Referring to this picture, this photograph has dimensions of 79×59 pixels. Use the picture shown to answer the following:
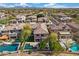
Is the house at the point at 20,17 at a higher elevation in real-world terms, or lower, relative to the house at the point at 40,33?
higher

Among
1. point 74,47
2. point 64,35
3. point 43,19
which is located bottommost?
point 74,47

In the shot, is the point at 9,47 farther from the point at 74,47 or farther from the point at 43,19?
the point at 74,47

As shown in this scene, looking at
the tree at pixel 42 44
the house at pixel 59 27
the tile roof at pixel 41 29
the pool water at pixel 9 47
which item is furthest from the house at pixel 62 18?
the pool water at pixel 9 47

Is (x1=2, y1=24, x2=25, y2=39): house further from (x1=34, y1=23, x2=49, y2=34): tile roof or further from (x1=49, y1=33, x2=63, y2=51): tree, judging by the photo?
(x1=49, y1=33, x2=63, y2=51): tree

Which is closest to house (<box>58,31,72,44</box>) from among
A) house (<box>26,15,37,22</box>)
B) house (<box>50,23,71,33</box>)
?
house (<box>50,23,71,33</box>)

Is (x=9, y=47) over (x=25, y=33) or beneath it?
beneath

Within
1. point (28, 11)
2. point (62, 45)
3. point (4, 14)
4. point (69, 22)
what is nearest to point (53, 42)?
point (62, 45)

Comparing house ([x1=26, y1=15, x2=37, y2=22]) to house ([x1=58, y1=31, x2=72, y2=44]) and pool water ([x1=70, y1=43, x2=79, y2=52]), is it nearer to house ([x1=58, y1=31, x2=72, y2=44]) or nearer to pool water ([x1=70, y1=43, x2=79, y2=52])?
house ([x1=58, y1=31, x2=72, y2=44])

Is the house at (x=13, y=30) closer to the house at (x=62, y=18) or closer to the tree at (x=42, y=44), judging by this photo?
the tree at (x=42, y=44)

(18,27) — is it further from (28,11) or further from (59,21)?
(59,21)

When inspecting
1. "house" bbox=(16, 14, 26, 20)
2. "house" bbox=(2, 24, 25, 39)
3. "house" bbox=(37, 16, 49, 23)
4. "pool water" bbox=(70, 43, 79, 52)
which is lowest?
"pool water" bbox=(70, 43, 79, 52)

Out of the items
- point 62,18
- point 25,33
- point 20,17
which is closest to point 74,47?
point 62,18

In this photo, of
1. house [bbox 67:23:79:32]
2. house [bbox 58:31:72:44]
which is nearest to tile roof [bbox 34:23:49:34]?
house [bbox 58:31:72:44]

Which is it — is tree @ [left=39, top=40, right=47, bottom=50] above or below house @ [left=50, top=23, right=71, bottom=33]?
below
